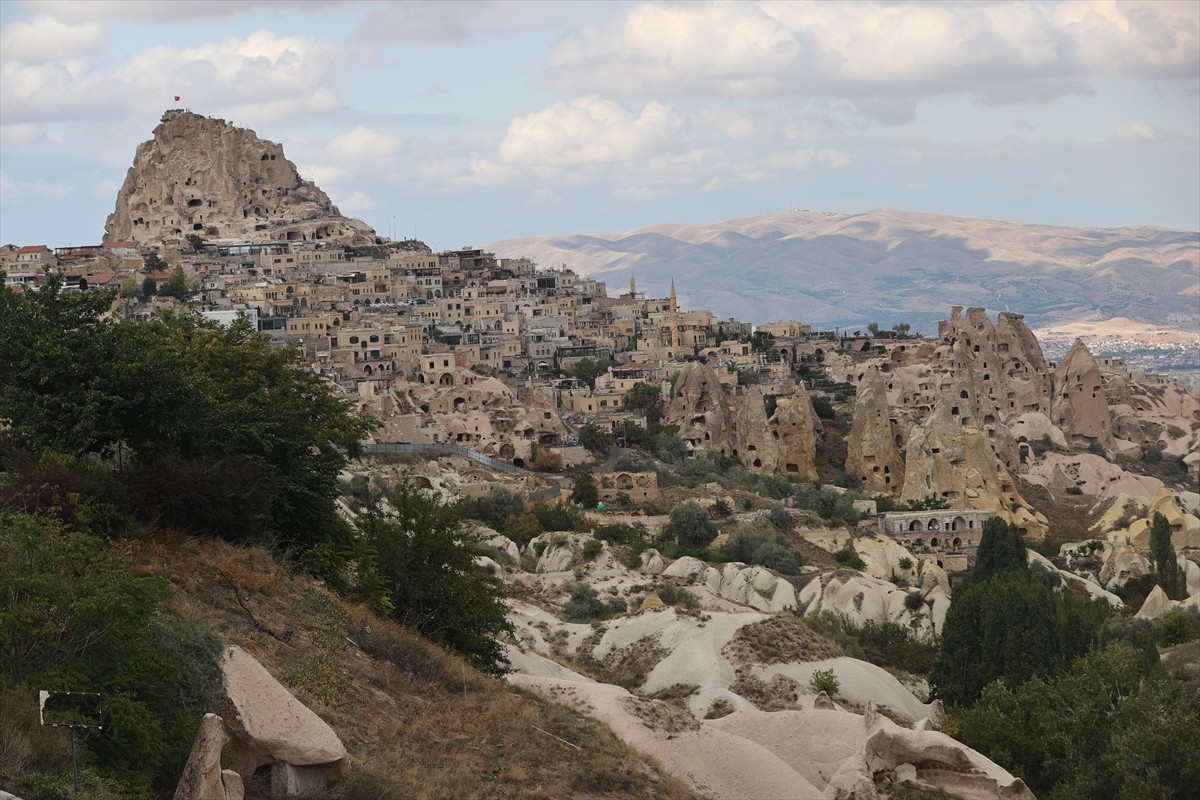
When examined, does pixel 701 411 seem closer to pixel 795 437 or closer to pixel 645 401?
pixel 645 401

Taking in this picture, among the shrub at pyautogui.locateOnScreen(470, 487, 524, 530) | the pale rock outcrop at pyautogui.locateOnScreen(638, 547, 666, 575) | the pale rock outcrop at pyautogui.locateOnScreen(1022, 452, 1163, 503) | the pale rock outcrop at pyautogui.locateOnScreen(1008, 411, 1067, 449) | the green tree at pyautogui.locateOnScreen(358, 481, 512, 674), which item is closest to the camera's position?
the green tree at pyautogui.locateOnScreen(358, 481, 512, 674)

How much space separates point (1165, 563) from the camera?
50.6 m

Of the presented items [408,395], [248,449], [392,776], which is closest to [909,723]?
[248,449]

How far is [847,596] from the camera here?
43.9 m

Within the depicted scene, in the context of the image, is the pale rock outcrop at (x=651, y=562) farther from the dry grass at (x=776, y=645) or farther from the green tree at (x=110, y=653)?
the green tree at (x=110, y=653)

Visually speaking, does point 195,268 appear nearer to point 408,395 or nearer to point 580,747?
point 408,395

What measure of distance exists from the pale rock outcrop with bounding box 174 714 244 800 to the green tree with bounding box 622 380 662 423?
2317 inches

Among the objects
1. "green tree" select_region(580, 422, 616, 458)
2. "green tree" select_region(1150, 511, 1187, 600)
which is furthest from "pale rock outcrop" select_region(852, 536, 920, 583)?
"green tree" select_region(580, 422, 616, 458)

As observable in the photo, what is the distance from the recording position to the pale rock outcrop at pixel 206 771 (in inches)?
557

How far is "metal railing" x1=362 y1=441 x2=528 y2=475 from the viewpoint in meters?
57.7

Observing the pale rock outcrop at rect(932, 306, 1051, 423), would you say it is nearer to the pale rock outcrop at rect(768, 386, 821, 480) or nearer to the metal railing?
the pale rock outcrop at rect(768, 386, 821, 480)

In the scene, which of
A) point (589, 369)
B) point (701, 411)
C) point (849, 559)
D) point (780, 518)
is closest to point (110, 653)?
point (849, 559)

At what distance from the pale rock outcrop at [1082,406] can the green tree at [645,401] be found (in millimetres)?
21441

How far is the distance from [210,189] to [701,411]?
62969 millimetres
